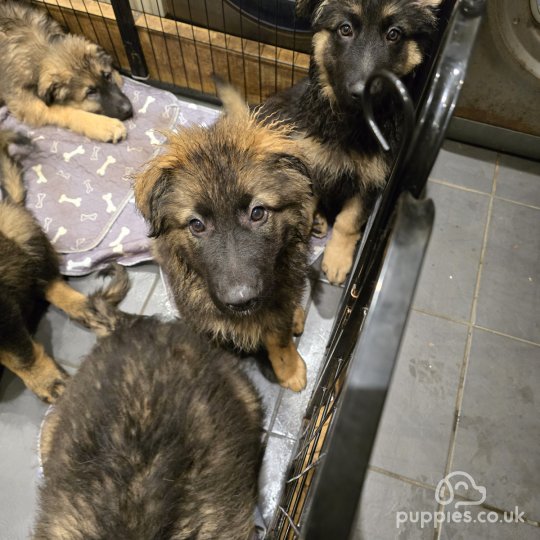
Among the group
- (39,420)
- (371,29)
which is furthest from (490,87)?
(39,420)

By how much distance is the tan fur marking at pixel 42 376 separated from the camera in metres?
2.30

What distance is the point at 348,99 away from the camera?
200 cm

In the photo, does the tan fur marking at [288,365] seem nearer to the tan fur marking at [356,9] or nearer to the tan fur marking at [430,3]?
the tan fur marking at [356,9]

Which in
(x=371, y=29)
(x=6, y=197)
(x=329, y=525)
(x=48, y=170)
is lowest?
(x=48, y=170)

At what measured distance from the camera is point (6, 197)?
2625mm

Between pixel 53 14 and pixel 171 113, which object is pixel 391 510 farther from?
pixel 53 14

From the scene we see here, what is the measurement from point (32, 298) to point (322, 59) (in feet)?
6.69

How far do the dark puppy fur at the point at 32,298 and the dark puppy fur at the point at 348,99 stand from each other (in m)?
1.31

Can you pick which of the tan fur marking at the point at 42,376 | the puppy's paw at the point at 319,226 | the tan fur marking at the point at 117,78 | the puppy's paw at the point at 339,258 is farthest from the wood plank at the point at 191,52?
the tan fur marking at the point at 42,376

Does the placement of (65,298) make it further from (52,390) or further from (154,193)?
(154,193)

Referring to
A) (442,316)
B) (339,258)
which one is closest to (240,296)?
(339,258)

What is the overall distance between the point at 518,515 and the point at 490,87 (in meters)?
2.63

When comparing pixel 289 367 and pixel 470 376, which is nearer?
pixel 289 367

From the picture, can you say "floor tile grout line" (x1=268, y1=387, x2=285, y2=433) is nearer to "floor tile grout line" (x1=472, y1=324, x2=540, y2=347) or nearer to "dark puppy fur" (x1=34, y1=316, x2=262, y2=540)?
"dark puppy fur" (x1=34, y1=316, x2=262, y2=540)
